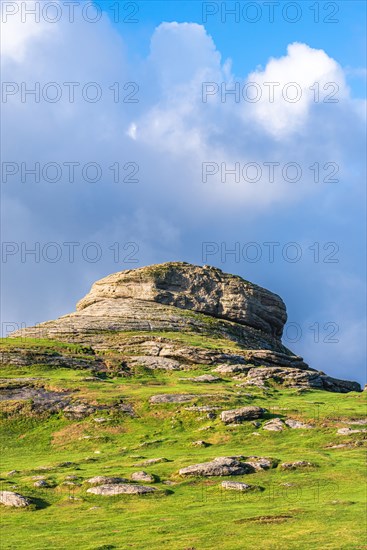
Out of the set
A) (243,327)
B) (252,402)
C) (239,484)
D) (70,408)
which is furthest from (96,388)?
(243,327)

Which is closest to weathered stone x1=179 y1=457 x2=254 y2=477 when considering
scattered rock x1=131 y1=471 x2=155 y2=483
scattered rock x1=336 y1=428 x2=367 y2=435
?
scattered rock x1=131 y1=471 x2=155 y2=483

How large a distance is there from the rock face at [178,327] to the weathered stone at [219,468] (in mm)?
25680

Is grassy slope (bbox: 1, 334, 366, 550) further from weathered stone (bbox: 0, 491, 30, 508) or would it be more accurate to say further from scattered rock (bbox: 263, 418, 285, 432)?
scattered rock (bbox: 263, 418, 285, 432)

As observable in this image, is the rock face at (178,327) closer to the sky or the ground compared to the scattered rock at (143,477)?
closer to the sky

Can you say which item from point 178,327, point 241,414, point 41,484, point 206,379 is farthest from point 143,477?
point 178,327

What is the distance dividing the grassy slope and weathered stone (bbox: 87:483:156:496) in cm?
76

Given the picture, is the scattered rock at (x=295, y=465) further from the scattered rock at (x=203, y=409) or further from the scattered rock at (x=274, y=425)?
the scattered rock at (x=203, y=409)

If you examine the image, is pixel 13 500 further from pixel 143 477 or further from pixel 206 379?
pixel 206 379

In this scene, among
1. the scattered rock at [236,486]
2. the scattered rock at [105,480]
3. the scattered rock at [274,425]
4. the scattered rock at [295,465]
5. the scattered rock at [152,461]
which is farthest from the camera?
the scattered rock at [274,425]

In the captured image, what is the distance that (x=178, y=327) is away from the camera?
5034 inches

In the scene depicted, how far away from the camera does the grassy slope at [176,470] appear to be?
45000 mm

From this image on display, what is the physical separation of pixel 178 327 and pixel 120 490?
238 feet

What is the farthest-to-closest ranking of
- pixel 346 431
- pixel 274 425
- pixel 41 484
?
pixel 274 425 → pixel 346 431 → pixel 41 484

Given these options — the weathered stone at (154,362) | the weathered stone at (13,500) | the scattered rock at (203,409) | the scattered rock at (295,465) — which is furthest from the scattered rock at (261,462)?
the weathered stone at (154,362)
